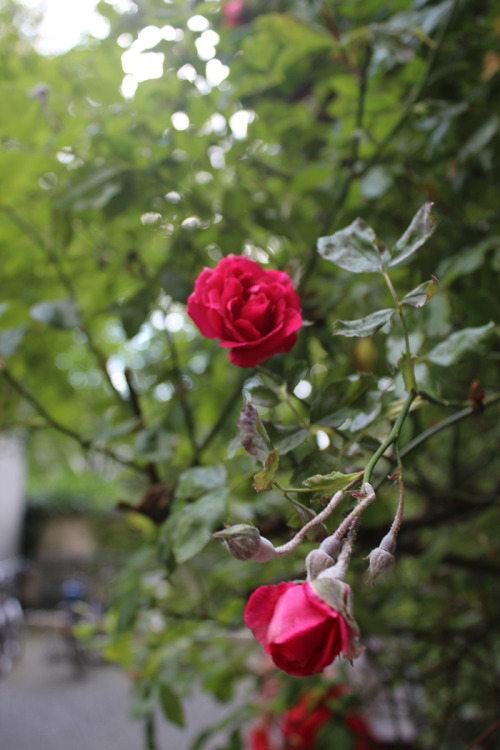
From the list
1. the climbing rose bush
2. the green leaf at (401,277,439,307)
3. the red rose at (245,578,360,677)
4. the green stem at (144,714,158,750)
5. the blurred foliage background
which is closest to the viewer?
the red rose at (245,578,360,677)

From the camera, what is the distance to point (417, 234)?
39cm

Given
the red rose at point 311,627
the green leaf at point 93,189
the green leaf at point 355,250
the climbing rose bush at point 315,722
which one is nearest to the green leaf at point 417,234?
the green leaf at point 355,250

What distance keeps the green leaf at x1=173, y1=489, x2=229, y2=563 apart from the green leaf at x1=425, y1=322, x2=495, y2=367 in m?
0.23

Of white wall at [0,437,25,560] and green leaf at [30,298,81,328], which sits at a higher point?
green leaf at [30,298,81,328]

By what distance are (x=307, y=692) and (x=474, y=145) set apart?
117 centimetres

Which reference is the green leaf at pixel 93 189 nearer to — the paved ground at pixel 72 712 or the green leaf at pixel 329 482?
the green leaf at pixel 329 482

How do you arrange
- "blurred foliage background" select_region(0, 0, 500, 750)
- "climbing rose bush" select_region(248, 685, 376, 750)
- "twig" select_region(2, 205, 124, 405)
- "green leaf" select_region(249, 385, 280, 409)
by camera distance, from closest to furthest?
1. "green leaf" select_region(249, 385, 280, 409)
2. "blurred foliage background" select_region(0, 0, 500, 750)
3. "twig" select_region(2, 205, 124, 405)
4. "climbing rose bush" select_region(248, 685, 376, 750)

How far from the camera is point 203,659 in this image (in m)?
1.22

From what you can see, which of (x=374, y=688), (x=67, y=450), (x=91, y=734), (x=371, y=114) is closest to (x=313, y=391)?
(x=371, y=114)

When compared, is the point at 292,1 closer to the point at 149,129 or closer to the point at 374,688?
the point at 149,129

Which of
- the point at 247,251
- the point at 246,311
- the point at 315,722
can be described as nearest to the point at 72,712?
the point at 315,722

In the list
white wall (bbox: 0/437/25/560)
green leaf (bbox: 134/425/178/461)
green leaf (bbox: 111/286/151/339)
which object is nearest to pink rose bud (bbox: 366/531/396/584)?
green leaf (bbox: 134/425/178/461)

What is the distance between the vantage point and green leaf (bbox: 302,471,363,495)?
0.32m

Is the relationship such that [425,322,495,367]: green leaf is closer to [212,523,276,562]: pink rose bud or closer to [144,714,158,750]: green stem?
[212,523,276,562]: pink rose bud
